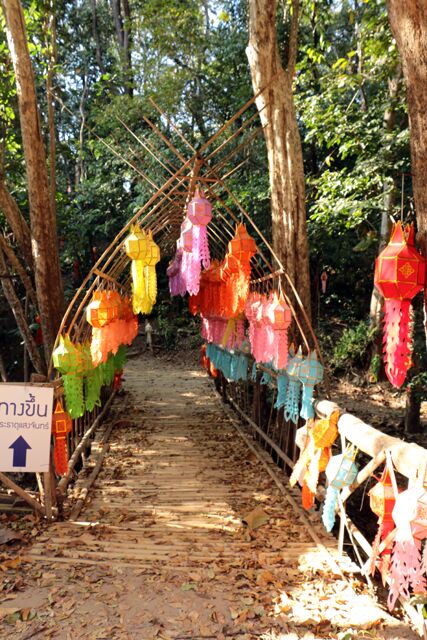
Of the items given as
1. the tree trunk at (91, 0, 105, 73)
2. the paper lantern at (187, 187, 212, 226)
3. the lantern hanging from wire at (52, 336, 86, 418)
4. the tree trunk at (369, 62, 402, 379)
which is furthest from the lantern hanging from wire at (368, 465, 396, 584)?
the tree trunk at (91, 0, 105, 73)

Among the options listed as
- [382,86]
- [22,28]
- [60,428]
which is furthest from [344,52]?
[60,428]

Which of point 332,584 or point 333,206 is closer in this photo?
point 332,584

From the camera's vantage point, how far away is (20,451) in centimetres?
427

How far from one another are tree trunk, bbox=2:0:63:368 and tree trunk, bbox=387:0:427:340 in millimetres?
3875

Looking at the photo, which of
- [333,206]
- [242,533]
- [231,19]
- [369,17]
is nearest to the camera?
[242,533]

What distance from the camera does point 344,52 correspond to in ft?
44.5

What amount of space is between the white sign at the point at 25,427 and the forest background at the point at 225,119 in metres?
2.34

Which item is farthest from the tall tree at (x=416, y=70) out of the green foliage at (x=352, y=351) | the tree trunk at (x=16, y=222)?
the green foliage at (x=352, y=351)

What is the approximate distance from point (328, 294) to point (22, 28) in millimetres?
12191

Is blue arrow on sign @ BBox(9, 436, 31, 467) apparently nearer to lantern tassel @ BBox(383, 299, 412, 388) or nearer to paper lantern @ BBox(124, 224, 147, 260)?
paper lantern @ BBox(124, 224, 147, 260)

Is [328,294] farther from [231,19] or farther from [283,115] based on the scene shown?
[283,115]

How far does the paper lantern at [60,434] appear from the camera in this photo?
4.55m

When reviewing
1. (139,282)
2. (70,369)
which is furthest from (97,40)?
(70,369)

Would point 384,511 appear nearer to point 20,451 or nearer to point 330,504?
point 330,504
